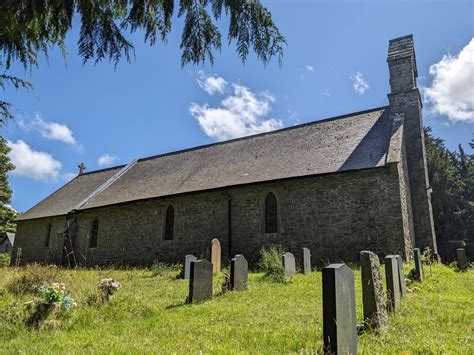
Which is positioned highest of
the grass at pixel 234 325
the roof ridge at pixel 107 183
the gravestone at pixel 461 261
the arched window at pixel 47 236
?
the roof ridge at pixel 107 183

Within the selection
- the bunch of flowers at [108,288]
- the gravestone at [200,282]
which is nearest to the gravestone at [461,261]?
the gravestone at [200,282]

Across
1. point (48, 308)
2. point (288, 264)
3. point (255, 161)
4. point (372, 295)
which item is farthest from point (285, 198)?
point (48, 308)

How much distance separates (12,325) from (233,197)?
12198 mm

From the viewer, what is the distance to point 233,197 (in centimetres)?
1784

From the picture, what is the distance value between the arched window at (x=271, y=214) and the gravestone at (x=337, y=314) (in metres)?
12.4

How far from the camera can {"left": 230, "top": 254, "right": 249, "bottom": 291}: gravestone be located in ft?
32.0

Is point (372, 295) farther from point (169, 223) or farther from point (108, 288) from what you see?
point (169, 223)

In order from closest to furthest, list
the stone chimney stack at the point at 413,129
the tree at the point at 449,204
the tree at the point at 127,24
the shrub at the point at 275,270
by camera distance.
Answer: the tree at the point at 127,24, the shrub at the point at 275,270, the stone chimney stack at the point at 413,129, the tree at the point at 449,204

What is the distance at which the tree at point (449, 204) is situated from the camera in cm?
2822

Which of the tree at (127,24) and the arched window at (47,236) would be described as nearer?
the tree at (127,24)

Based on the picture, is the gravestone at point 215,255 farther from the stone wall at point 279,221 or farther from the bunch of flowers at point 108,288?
the bunch of flowers at point 108,288

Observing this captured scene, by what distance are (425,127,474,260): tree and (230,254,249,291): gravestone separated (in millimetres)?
22149

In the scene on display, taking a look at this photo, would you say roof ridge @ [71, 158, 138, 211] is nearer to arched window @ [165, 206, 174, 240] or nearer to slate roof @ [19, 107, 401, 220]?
slate roof @ [19, 107, 401, 220]

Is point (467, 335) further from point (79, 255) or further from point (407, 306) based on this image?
point (79, 255)
